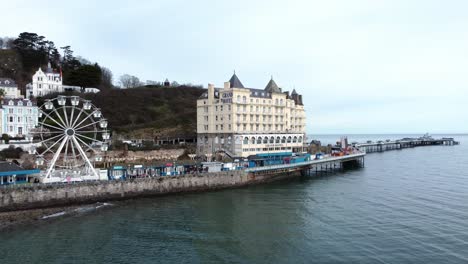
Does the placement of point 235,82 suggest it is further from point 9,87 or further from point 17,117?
point 9,87

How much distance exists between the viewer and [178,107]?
10275 cm

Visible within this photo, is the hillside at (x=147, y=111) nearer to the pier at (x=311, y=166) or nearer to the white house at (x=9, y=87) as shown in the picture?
the white house at (x=9, y=87)

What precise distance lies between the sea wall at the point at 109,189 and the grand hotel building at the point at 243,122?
1207cm

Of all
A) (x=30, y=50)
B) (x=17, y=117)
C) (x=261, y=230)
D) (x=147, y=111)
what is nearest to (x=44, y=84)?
(x=30, y=50)

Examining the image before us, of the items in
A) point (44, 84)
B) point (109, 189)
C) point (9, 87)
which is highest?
point (44, 84)

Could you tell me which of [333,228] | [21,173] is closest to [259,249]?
[333,228]

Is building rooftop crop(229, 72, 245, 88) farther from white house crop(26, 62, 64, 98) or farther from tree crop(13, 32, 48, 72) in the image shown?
tree crop(13, 32, 48, 72)

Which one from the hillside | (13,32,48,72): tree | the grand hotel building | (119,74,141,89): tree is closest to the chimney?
the grand hotel building

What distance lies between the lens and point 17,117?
209ft

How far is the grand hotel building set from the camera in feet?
226

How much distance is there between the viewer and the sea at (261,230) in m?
26.9

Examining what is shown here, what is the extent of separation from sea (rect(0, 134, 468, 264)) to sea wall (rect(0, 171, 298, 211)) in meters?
1.98

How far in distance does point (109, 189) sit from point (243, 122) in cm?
3174

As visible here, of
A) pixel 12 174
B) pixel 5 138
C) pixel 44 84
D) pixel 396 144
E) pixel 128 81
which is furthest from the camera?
pixel 396 144
